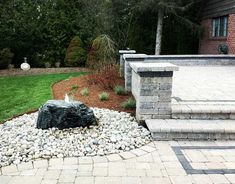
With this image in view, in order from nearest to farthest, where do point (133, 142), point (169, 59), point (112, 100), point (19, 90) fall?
1. point (133, 142)
2. point (112, 100)
3. point (19, 90)
4. point (169, 59)

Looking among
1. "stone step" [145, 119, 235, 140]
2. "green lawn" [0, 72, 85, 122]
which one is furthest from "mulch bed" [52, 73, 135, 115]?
"stone step" [145, 119, 235, 140]

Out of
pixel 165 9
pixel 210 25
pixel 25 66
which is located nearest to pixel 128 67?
pixel 165 9

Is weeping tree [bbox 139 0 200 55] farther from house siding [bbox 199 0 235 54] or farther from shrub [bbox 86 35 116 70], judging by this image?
shrub [bbox 86 35 116 70]

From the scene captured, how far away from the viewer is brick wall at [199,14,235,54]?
39.2 ft

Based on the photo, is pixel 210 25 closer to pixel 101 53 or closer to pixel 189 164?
pixel 101 53

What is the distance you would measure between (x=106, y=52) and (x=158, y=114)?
5256mm

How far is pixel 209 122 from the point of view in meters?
4.62

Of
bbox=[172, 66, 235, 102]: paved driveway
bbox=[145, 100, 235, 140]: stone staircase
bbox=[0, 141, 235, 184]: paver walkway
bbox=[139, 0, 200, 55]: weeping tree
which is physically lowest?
bbox=[0, 141, 235, 184]: paver walkway

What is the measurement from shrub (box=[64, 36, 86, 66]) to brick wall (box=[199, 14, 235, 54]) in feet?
18.3

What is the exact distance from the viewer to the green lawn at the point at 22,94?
20.9 ft

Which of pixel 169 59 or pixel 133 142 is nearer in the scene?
pixel 133 142

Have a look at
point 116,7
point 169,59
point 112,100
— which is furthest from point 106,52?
point 116,7

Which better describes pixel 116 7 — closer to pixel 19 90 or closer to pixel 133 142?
pixel 19 90

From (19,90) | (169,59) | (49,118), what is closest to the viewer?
(49,118)
